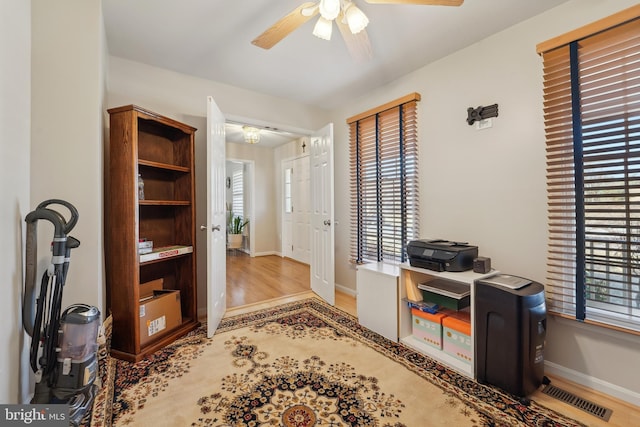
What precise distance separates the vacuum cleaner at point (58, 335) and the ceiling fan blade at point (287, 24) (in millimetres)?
1464

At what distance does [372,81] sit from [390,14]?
107cm

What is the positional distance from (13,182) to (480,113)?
301 centimetres

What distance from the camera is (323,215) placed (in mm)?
3336

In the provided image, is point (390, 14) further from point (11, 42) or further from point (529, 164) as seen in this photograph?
point (11, 42)

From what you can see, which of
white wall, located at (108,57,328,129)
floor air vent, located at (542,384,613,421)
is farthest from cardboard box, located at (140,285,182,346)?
floor air vent, located at (542,384,613,421)

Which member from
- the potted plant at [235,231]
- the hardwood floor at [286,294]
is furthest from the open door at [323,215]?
the potted plant at [235,231]

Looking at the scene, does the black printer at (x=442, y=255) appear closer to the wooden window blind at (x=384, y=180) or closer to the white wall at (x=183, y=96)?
the wooden window blind at (x=384, y=180)

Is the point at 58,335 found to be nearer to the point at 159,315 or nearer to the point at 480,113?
the point at 159,315

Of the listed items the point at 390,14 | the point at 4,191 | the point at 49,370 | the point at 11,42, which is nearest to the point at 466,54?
the point at 390,14

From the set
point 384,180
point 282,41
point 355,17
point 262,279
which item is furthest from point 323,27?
point 262,279

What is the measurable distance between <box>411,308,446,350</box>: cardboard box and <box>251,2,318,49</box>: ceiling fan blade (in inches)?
86.5

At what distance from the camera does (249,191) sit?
20.7ft

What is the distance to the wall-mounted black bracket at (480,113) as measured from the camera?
84.0 inches

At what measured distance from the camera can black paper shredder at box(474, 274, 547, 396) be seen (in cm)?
158
